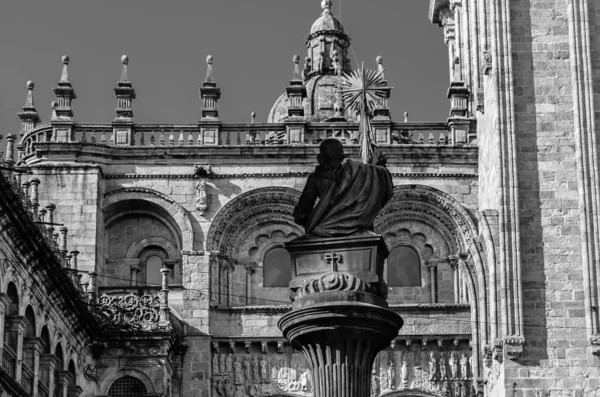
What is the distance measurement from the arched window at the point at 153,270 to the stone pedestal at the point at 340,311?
86.8 ft

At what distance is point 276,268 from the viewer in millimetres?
46156

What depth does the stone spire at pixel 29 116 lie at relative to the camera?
46.3m

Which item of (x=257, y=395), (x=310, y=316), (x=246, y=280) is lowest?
(x=310, y=316)

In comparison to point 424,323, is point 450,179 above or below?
above

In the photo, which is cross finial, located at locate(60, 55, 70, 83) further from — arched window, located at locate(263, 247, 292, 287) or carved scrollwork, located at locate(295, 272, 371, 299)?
carved scrollwork, located at locate(295, 272, 371, 299)

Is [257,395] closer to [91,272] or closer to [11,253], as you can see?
[91,272]

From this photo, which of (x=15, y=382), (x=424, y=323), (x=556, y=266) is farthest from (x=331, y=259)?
(x=424, y=323)

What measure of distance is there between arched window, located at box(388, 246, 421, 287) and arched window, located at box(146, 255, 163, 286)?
6.65 metres

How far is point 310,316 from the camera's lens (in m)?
19.2

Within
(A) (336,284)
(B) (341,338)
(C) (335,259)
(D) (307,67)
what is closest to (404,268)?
(D) (307,67)

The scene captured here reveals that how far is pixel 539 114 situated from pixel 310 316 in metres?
21.0

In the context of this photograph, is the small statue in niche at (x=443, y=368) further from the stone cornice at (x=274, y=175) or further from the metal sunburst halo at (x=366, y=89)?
the metal sunburst halo at (x=366, y=89)

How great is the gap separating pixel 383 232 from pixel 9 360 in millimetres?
16367

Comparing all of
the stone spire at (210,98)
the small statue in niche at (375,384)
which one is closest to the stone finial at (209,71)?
the stone spire at (210,98)
